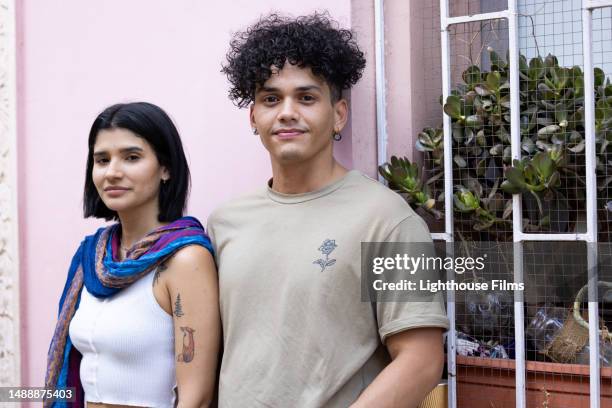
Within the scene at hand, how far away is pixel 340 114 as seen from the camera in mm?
2414

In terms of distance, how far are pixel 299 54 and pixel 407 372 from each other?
94 centimetres

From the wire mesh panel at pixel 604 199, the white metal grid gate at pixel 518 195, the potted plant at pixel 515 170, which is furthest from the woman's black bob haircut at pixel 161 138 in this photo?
the wire mesh panel at pixel 604 199

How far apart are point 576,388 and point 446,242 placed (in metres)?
0.58

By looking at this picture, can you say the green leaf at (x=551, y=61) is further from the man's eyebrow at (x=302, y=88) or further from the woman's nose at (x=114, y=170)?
the woman's nose at (x=114, y=170)

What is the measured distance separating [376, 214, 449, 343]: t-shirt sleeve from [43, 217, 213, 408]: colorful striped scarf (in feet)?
1.99

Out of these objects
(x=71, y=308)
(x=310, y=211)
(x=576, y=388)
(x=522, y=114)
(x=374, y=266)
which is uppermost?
(x=522, y=114)

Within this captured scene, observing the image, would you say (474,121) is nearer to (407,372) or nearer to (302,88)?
(302,88)

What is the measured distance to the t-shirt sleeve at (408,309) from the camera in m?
2.08

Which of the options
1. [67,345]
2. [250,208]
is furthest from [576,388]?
[67,345]

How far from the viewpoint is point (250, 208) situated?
2451mm

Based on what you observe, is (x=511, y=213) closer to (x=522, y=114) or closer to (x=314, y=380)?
(x=522, y=114)

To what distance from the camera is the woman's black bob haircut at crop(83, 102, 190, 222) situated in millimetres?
2473

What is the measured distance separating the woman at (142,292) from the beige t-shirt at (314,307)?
10 cm

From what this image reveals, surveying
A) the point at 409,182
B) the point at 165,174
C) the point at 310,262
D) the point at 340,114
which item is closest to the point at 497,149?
the point at 409,182
